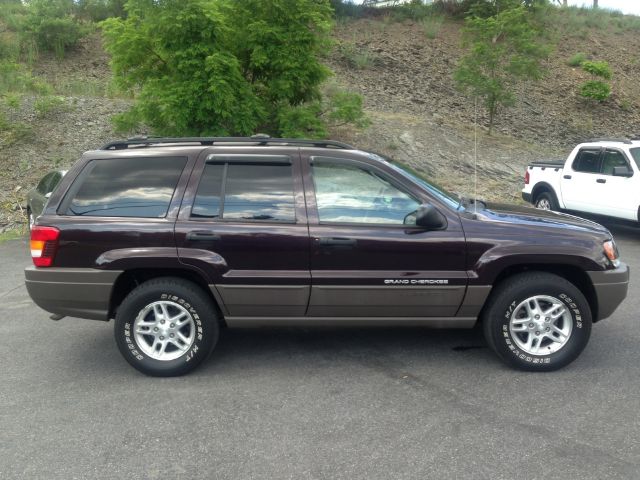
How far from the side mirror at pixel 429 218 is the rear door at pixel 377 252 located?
5cm

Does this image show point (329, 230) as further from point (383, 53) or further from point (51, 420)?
point (383, 53)

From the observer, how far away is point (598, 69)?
22594 mm

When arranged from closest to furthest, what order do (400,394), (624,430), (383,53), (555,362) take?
(624,430) → (400,394) → (555,362) → (383,53)

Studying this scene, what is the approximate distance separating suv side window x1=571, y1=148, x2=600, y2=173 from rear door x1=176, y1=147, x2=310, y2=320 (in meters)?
8.20

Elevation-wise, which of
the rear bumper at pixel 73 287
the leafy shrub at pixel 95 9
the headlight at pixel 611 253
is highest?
the leafy shrub at pixel 95 9

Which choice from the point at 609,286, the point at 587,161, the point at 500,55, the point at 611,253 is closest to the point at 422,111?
the point at 500,55

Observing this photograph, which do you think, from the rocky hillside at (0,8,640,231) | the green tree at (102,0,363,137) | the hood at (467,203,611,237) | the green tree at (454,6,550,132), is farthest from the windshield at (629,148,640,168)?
the green tree at (454,6,550,132)

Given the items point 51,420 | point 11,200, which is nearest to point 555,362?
point 51,420

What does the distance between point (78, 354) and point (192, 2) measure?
27.2ft

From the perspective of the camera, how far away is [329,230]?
15.3 feet

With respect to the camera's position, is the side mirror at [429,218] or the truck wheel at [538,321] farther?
the truck wheel at [538,321]

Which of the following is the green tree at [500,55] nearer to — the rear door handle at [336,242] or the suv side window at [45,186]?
the suv side window at [45,186]

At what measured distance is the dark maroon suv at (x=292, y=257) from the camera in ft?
15.3

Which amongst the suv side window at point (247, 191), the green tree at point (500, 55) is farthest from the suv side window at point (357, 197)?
the green tree at point (500, 55)
